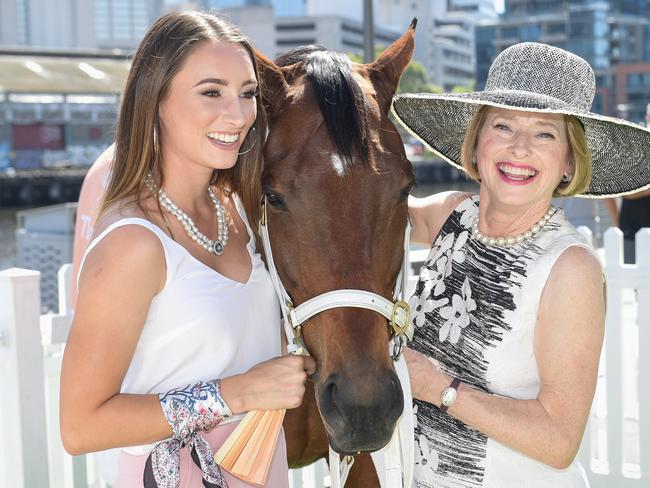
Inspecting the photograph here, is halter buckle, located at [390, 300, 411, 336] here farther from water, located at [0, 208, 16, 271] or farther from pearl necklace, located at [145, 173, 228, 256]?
water, located at [0, 208, 16, 271]

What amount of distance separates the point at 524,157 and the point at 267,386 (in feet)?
2.95

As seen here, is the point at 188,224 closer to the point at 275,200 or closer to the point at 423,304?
the point at 275,200

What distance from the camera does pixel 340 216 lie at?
2.09m

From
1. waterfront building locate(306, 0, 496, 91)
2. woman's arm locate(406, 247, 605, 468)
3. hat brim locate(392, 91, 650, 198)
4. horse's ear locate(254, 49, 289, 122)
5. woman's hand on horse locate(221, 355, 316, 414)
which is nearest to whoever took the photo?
woman's hand on horse locate(221, 355, 316, 414)

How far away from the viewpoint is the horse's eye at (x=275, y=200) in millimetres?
2209

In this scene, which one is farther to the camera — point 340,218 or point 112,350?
point 340,218

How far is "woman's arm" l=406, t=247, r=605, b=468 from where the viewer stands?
1986 millimetres

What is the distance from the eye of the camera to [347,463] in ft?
7.34

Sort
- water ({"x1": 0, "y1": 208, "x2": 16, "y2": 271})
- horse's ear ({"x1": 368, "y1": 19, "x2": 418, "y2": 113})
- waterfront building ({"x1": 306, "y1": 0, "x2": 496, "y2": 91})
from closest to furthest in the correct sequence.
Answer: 1. horse's ear ({"x1": 368, "y1": 19, "x2": 418, "y2": 113})
2. water ({"x1": 0, "y1": 208, "x2": 16, "y2": 271})
3. waterfront building ({"x1": 306, "y1": 0, "x2": 496, "y2": 91})

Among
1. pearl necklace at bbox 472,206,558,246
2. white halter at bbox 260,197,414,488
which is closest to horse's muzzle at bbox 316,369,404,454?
white halter at bbox 260,197,414,488

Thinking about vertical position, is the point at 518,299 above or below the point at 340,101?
below

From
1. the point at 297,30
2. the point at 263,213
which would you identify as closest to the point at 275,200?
the point at 263,213

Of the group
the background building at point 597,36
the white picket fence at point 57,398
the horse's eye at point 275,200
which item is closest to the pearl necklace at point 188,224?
the horse's eye at point 275,200

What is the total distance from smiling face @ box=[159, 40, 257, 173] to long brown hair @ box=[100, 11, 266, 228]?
0.9 inches
